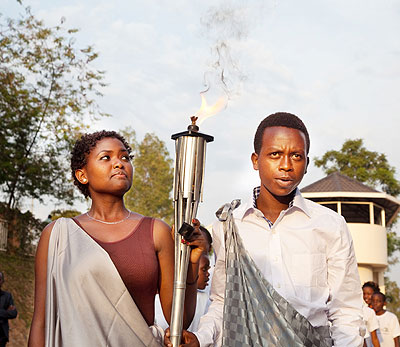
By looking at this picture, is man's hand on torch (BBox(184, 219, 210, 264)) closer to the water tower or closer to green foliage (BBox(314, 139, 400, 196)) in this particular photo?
the water tower

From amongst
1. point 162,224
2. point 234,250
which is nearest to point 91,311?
point 162,224

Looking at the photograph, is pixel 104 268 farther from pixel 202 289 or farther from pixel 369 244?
pixel 369 244

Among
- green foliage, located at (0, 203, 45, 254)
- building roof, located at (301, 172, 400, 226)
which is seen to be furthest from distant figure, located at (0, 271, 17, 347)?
building roof, located at (301, 172, 400, 226)

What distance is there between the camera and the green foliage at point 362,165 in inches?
1531

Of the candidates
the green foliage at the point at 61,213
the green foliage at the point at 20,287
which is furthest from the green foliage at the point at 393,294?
the green foliage at the point at 20,287

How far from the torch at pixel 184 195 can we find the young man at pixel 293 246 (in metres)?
0.30

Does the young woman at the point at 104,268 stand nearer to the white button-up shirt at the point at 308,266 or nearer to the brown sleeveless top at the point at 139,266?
the brown sleeveless top at the point at 139,266

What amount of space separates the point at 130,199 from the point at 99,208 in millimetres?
36824

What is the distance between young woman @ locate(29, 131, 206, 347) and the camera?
10.4 feet

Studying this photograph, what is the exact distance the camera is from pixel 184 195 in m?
3.21

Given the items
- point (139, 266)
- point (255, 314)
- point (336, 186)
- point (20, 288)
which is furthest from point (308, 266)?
Result: point (336, 186)

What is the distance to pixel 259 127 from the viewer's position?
3883 mm

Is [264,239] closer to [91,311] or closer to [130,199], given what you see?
[91,311]

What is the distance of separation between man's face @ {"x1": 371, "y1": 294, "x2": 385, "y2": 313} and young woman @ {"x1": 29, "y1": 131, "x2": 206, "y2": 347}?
7.96m
